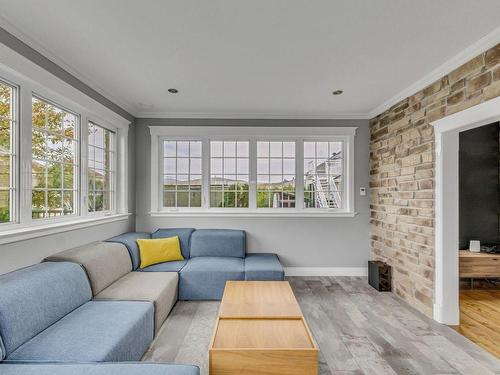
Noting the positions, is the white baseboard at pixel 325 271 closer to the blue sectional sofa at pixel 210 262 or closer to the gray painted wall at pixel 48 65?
the blue sectional sofa at pixel 210 262

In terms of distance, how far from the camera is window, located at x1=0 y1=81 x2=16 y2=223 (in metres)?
2.23

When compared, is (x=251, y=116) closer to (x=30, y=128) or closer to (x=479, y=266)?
(x=30, y=128)

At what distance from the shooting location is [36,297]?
6.38 feet

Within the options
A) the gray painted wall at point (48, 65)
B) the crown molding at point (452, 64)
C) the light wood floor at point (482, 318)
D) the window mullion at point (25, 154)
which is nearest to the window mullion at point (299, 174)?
the crown molding at point (452, 64)

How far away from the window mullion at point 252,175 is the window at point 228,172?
0.05 m

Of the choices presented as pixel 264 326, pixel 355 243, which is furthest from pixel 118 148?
pixel 355 243

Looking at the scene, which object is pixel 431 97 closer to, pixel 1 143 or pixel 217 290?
pixel 217 290

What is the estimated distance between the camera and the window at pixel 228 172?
15.1ft

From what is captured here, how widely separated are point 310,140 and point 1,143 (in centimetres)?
379

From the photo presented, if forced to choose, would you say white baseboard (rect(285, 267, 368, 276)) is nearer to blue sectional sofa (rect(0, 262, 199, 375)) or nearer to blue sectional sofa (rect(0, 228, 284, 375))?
blue sectional sofa (rect(0, 228, 284, 375))

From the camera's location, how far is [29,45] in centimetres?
233

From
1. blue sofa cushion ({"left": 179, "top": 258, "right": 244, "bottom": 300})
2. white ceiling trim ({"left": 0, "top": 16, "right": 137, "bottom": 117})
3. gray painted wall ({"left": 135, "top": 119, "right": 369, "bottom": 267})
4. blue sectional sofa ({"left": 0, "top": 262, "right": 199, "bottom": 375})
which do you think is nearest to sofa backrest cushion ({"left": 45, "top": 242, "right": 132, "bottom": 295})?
blue sectional sofa ({"left": 0, "top": 262, "right": 199, "bottom": 375})

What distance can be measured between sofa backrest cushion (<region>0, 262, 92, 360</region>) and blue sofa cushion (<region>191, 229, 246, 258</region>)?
173cm

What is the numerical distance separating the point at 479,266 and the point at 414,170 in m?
1.62
